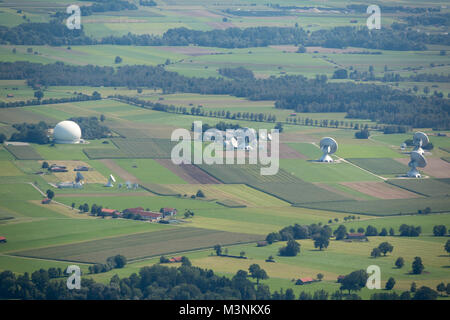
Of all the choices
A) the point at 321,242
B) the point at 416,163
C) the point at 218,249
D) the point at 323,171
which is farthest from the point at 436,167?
the point at 218,249

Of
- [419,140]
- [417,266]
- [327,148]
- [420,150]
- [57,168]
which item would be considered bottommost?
[417,266]

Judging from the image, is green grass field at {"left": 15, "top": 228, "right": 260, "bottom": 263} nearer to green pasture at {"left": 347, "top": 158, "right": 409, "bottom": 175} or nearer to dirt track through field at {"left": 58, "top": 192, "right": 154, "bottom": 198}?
dirt track through field at {"left": 58, "top": 192, "right": 154, "bottom": 198}

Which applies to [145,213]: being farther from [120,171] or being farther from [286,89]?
[286,89]

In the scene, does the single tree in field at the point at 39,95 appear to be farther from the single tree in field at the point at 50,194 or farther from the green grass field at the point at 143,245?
the green grass field at the point at 143,245

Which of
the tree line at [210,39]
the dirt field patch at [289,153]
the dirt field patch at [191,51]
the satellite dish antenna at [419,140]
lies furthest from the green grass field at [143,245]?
the dirt field patch at [191,51]

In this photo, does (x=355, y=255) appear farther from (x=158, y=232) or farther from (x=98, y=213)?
(x=98, y=213)

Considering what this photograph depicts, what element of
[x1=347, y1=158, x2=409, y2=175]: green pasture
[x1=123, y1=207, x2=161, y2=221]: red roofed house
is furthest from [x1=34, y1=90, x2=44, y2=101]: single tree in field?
[x1=123, y1=207, x2=161, y2=221]: red roofed house
